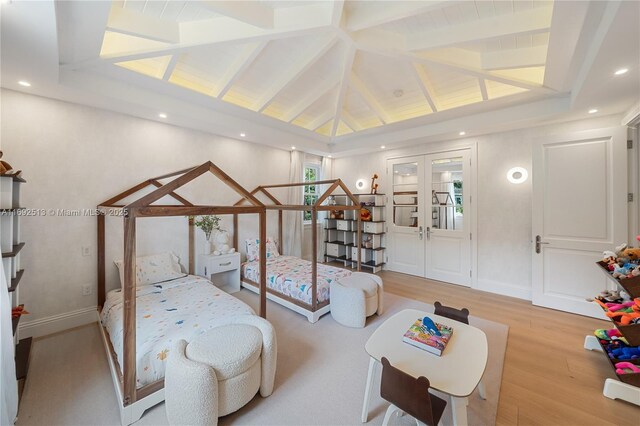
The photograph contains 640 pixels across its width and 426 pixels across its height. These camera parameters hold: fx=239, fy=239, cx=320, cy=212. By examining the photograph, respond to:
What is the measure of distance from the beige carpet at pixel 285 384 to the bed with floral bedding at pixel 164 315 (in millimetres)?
259

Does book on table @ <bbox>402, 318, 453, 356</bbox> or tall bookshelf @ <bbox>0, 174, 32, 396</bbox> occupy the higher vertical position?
tall bookshelf @ <bbox>0, 174, 32, 396</bbox>

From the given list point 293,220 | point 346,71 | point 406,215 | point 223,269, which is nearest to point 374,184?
point 406,215

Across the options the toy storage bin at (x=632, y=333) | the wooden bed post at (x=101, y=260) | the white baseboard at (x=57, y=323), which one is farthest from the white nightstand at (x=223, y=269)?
the toy storage bin at (x=632, y=333)

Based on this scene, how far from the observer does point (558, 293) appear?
3164 mm

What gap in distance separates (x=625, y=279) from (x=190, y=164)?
482 cm

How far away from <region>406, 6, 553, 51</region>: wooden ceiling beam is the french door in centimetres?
240

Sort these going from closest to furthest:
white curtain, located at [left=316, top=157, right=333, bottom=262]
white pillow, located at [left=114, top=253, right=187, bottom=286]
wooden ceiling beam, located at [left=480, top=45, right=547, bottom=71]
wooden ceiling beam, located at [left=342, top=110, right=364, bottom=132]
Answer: wooden ceiling beam, located at [left=480, top=45, right=547, bottom=71] → white pillow, located at [left=114, top=253, right=187, bottom=286] → wooden ceiling beam, located at [left=342, top=110, right=364, bottom=132] → white curtain, located at [left=316, top=157, right=333, bottom=262]

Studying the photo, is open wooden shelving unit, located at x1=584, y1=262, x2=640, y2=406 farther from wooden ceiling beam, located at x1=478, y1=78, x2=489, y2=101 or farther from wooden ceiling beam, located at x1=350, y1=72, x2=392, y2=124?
wooden ceiling beam, located at x1=350, y1=72, x2=392, y2=124

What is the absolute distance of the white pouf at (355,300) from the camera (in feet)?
9.15

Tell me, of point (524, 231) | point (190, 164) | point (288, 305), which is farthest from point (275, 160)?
point (524, 231)

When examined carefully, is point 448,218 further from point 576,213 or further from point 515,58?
point 515,58

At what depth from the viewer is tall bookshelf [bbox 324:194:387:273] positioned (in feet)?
16.5

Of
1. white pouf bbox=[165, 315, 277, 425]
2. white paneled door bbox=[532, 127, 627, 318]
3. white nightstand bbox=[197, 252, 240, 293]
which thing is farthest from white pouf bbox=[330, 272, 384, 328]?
white paneled door bbox=[532, 127, 627, 318]

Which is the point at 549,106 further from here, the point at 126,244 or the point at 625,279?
the point at 126,244
